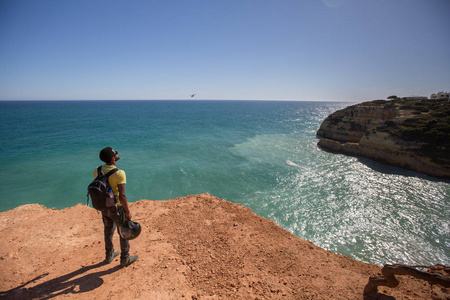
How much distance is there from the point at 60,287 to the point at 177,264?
2806mm

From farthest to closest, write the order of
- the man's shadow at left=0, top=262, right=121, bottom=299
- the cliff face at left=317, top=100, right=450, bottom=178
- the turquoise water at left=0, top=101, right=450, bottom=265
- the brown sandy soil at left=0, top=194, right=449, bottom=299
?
the cliff face at left=317, top=100, right=450, bottom=178
the turquoise water at left=0, top=101, right=450, bottom=265
the brown sandy soil at left=0, top=194, right=449, bottom=299
the man's shadow at left=0, top=262, right=121, bottom=299

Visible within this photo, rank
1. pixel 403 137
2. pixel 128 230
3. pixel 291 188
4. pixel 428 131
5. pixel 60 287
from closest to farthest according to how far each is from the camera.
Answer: pixel 60 287 < pixel 128 230 < pixel 291 188 < pixel 428 131 < pixel 403 137

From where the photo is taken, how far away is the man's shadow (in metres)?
4.07

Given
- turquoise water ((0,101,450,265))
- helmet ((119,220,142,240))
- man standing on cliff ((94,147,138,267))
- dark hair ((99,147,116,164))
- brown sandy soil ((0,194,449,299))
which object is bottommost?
turquoise water ((0,101,450,265))

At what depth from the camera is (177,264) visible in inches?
210

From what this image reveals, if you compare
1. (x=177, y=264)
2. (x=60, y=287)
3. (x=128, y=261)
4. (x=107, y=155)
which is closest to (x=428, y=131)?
(x=177, y=264)

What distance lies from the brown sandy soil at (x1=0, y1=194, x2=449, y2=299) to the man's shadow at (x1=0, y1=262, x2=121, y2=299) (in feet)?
0.07

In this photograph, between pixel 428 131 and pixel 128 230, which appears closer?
pixel 128 230

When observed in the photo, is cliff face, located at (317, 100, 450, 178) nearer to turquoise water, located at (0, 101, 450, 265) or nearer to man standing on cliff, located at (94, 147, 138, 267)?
turquoise water, located at (0, 101, 450, 265)

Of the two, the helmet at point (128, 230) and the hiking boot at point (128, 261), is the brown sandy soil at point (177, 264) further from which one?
the helmet at point (128, 230)

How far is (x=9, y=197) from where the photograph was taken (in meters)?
13.1

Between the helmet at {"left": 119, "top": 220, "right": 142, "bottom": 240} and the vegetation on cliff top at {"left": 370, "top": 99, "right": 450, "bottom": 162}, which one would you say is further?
the vegetation on cliff top at {"left": 370, "top": 99, "right": 450, "bottom": 162}

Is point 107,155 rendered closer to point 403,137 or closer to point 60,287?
point 60,287

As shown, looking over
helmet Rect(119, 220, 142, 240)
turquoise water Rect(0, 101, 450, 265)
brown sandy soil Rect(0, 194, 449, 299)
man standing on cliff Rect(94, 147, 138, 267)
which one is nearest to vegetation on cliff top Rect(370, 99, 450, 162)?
turquoise water Rect(0, 101, 450, 265)
